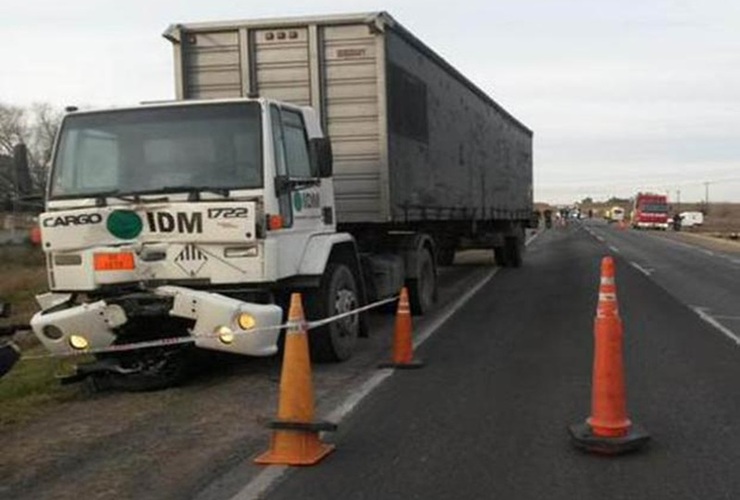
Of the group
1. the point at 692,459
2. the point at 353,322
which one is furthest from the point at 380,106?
the point at 692,459

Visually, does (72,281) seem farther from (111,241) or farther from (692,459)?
(692,459)

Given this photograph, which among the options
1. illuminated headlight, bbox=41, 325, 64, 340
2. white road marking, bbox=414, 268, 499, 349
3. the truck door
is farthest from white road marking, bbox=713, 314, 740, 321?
illuminated headlight, bbox=41, 325, 64, 340

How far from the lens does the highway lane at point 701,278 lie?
47.5ft

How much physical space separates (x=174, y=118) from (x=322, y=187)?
1921 millimetres

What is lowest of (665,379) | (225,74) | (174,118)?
(665,379)

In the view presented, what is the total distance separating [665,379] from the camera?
912 centimetres

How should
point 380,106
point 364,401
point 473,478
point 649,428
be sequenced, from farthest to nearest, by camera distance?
1. point 380,106
2. point 364,401
3. point 649,428
4. point 473,478

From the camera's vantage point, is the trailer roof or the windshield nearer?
the windshield

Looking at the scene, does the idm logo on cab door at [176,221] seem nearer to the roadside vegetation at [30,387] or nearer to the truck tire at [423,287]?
the roadside vegetation at [30,387]

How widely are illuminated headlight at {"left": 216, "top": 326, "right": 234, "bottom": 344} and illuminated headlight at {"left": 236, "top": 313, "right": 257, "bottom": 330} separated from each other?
0.10 metres

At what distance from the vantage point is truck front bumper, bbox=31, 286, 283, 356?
27.9 ft

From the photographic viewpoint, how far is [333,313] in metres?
10.1

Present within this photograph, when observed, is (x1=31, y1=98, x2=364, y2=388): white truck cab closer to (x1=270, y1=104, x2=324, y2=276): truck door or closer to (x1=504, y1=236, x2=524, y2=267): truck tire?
(x1=270, y1=104, x2=324, y2=276): truck door

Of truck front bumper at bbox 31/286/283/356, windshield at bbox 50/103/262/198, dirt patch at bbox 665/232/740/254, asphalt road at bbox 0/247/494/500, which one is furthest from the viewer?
dirt patch at bbox 665/232/740/254
